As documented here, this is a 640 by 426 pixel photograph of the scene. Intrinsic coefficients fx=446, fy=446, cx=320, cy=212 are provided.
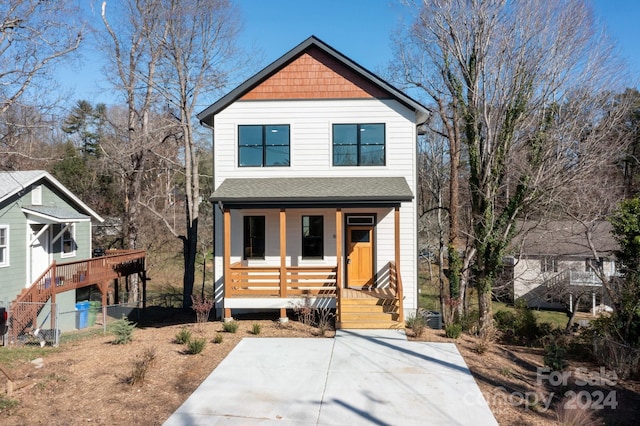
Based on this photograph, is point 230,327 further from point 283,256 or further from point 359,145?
point 359,145

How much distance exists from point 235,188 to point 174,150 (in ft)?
49.1

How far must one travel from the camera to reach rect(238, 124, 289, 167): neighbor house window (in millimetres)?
14180

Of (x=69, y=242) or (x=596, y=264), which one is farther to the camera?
(x=69, y=242)

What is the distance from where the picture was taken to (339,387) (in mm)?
7887

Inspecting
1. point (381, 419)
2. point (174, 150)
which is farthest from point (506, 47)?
point (174, 150)

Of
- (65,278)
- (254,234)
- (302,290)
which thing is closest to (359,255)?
(302,290)

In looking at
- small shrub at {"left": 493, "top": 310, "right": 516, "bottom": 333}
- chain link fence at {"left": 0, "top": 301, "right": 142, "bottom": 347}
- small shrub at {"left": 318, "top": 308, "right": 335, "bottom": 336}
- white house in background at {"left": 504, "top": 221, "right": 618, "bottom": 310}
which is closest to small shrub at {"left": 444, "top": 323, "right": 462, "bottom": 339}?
small shrub at {"left": 318, "top": 308, "right": 335, "bottom": 336}

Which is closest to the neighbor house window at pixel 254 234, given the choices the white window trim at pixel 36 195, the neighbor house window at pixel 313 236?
the neighbor house window at pixel 313 236

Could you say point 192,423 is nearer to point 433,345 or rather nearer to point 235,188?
point 433,345

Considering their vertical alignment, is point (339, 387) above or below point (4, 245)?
below

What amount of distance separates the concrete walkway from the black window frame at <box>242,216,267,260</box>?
3.87 meters

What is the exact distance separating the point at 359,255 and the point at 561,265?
47.0 feet

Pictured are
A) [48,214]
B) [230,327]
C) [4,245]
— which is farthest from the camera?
[48,214]

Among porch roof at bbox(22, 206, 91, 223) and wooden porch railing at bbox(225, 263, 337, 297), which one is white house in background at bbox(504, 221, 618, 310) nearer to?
wooden porch railing at bbox(225, 263, 337, 297)
